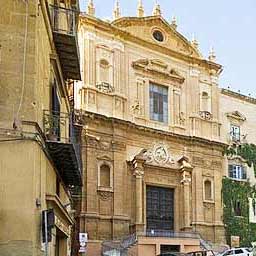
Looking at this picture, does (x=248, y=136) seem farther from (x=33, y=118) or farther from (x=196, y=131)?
(x=33, y=118)

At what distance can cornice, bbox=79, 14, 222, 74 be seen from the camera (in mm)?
36719

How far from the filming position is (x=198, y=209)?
129 feet

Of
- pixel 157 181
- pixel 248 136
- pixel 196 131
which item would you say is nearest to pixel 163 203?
pixel 157 181

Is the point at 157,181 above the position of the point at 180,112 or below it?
below

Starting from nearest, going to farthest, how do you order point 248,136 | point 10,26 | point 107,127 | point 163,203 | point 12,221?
point 12,221 → point 10,26 → point 107,127 → point 163,203 → point 248,136

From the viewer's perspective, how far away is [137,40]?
3925cm

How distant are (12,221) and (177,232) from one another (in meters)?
26.8

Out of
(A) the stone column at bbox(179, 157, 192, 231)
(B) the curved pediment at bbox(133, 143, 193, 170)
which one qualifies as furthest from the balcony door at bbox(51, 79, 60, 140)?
(A) the stone column at bbox(179, 157, 192, 231)

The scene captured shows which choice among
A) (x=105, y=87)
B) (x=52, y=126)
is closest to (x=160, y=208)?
(x=105, y=87)

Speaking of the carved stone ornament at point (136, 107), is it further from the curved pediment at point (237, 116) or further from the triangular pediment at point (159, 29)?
the curved pediment at point (237, 116)

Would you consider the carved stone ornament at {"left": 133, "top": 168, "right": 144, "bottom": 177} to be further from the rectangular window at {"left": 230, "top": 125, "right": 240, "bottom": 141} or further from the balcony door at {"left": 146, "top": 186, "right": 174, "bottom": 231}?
the rectangular window at {"left": 230, "top": 125, "right": 240, "bottom": 141}

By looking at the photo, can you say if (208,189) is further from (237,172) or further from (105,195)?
(105,195)

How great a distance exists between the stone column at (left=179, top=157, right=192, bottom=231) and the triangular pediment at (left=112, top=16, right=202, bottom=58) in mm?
7884

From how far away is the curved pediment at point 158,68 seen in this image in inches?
1535
